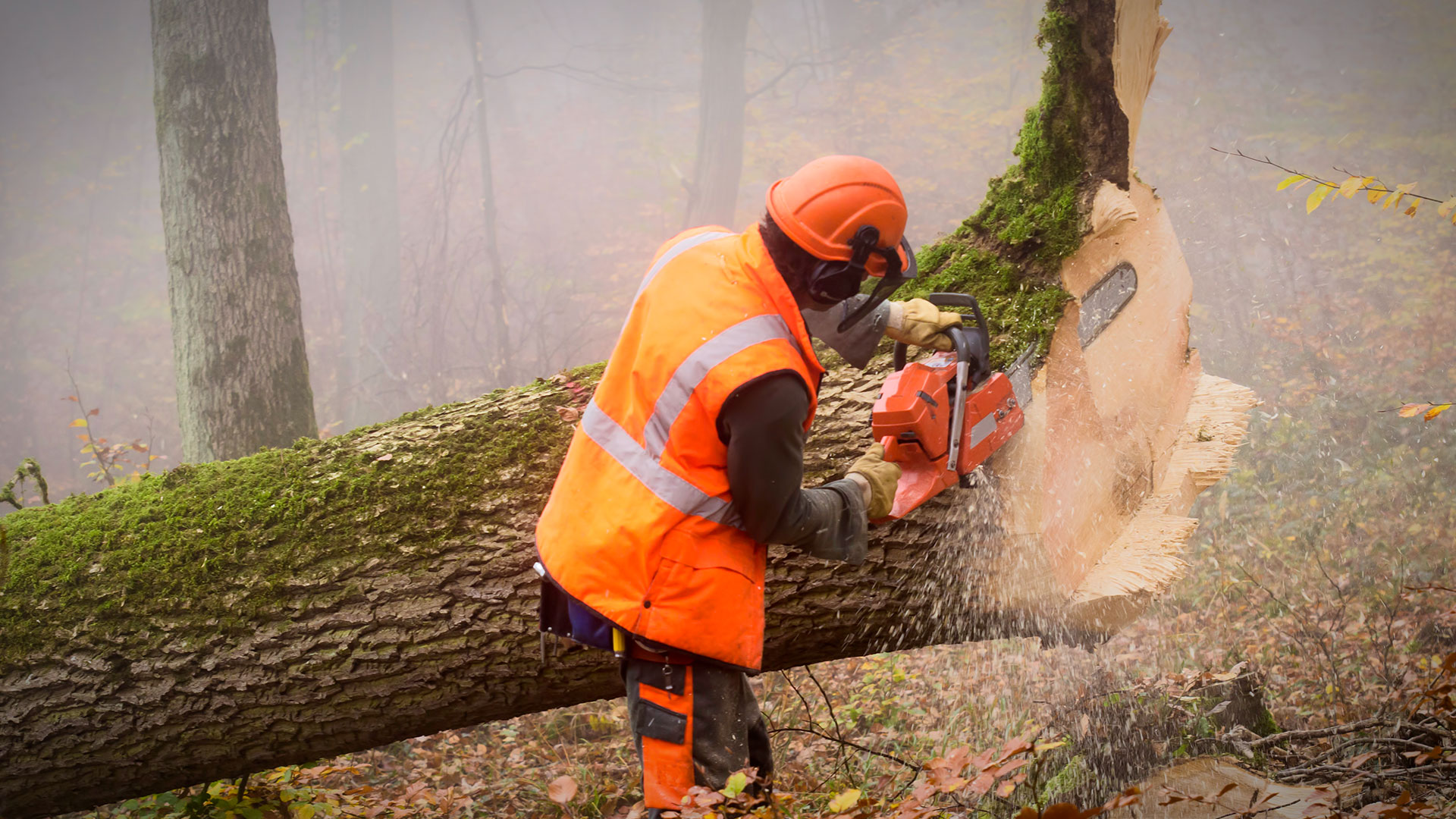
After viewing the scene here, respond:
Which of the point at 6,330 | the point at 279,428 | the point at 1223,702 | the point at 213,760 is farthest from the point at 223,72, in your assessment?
the point at 6,330

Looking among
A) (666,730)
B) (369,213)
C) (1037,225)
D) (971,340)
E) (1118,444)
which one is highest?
(369,213)

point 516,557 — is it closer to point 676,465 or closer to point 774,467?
point 676,465

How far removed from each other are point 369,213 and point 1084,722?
Answer: 16025mm

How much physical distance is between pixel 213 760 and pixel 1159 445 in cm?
358

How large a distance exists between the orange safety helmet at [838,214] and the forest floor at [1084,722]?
3.98 ft

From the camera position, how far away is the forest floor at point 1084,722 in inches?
105

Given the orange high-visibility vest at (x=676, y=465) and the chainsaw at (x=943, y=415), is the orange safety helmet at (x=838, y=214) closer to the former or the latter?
the orange high-visibility vest at (x=676, y=465)

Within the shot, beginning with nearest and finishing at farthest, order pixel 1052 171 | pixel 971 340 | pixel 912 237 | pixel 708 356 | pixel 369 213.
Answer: pixel 708 356 < pixel 971 340 < pixel 1052 171 < pixel 912 237 < pixel 369 213

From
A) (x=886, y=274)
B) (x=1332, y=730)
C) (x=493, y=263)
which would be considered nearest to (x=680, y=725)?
(x=886, y=274)

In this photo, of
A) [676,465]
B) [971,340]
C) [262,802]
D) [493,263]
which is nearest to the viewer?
[676,465]

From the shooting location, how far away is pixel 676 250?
194 centimetres

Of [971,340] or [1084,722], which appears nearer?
[971,340]

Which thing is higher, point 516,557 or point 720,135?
point 720,135

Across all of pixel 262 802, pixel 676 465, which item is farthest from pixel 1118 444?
pixel 262 802
